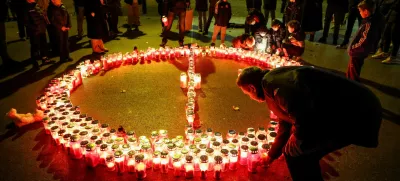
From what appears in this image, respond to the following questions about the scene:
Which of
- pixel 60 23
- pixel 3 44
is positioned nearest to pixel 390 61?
pixel 60 23

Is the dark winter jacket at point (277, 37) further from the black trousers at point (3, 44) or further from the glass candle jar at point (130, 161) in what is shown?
the black trousers at point (3, 44)

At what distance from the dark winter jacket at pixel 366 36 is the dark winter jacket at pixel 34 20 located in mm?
6482

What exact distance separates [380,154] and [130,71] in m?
5.20

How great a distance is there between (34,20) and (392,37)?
8497mm

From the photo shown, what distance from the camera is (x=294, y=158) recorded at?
270 centimetres

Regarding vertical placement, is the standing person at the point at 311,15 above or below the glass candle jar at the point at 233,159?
above

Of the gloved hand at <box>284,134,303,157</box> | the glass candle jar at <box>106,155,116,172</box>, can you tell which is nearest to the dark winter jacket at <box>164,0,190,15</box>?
the glass candle jar at <box>106,155,116,172</box>

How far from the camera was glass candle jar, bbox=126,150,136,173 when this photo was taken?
12.0ft

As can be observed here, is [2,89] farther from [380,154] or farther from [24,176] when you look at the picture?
[380,154]

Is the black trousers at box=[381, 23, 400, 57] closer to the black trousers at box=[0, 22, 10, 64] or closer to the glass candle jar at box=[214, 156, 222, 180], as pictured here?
the glass candle jar at box=[214, 156, 222, 180]

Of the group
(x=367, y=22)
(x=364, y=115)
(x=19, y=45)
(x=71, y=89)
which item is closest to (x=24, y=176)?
(x=71, y=89)

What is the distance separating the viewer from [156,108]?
17.7 ft

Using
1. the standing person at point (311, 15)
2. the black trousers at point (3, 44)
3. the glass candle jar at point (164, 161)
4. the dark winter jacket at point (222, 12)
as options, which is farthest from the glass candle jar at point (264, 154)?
the standing person at point (311, 15)

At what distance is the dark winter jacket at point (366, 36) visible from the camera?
17.7 feet
